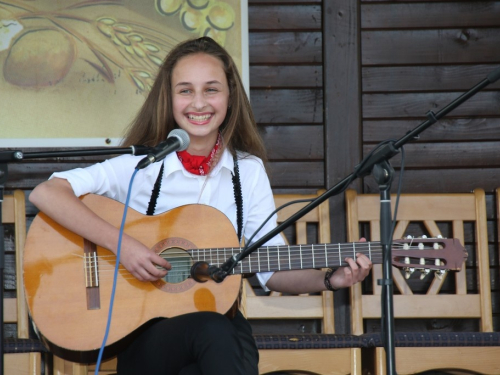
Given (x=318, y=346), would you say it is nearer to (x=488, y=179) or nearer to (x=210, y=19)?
(x=488, y=179)

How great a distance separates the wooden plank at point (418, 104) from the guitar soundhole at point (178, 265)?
166 centimetres

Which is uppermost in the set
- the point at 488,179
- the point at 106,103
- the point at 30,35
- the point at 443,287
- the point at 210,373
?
the point at 30,35

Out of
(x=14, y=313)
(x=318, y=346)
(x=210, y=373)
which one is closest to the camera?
(x=210, y=373)

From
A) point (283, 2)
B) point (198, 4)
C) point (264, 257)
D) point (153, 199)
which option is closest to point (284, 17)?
point (283, 2)

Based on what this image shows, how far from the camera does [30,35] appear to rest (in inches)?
139

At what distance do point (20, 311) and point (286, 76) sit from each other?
1.77 meters

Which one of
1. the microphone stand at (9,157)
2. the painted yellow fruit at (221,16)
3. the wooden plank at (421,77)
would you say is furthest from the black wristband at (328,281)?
the painted yellow fruit at (221,16)

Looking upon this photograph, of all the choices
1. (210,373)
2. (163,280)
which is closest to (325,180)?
(163,280)

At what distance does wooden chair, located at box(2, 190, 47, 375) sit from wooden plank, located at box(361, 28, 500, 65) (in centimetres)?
192

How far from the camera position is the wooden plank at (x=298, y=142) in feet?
12.1

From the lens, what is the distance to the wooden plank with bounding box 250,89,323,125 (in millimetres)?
3684

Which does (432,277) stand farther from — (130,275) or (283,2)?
(130,275)

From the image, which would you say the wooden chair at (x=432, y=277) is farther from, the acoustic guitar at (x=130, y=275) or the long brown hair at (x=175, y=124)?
the acoustic guitar at (x=130, y=275)

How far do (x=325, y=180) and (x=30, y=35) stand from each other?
1.70 metres
